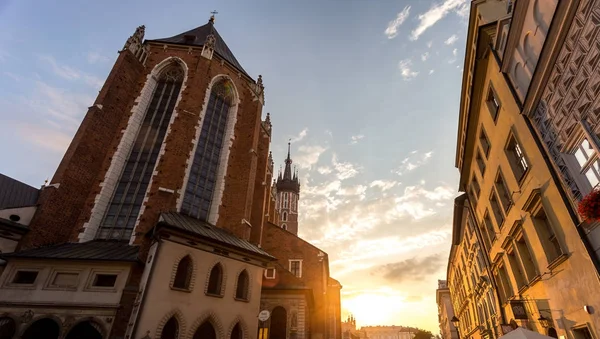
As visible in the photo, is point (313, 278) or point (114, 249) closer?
point (114, 249)

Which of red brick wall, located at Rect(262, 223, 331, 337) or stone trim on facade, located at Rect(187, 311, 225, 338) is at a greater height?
red brick wall, located at Rect(262, 223, 331, 337)

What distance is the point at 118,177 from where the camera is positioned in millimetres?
18859

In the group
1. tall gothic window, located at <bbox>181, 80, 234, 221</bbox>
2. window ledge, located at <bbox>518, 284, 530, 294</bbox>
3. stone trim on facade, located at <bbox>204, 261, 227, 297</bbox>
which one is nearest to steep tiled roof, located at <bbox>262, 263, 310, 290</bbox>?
stone trim on facade, located at <bbox>204, 261, 227, 297</bbox>

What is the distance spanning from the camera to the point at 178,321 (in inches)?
520

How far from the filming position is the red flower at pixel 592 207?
5.64 metres

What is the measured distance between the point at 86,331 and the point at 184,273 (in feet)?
14.8

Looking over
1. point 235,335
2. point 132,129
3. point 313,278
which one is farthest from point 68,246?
point 313,278

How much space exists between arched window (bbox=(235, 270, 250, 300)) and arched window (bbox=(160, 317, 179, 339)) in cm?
352

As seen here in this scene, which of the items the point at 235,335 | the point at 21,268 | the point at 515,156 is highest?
the point at 515,156

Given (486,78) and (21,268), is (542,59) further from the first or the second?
(21,268)

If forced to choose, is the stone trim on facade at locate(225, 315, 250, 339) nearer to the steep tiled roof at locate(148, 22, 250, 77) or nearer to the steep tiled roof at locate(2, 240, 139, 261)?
the steep tiled roof at locate(2, 240, 139, 261)

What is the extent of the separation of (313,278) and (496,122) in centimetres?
1761

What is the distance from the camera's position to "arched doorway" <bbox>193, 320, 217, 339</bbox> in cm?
1390

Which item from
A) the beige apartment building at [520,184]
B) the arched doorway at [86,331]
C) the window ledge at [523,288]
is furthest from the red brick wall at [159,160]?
the window ledge at [523,288]
